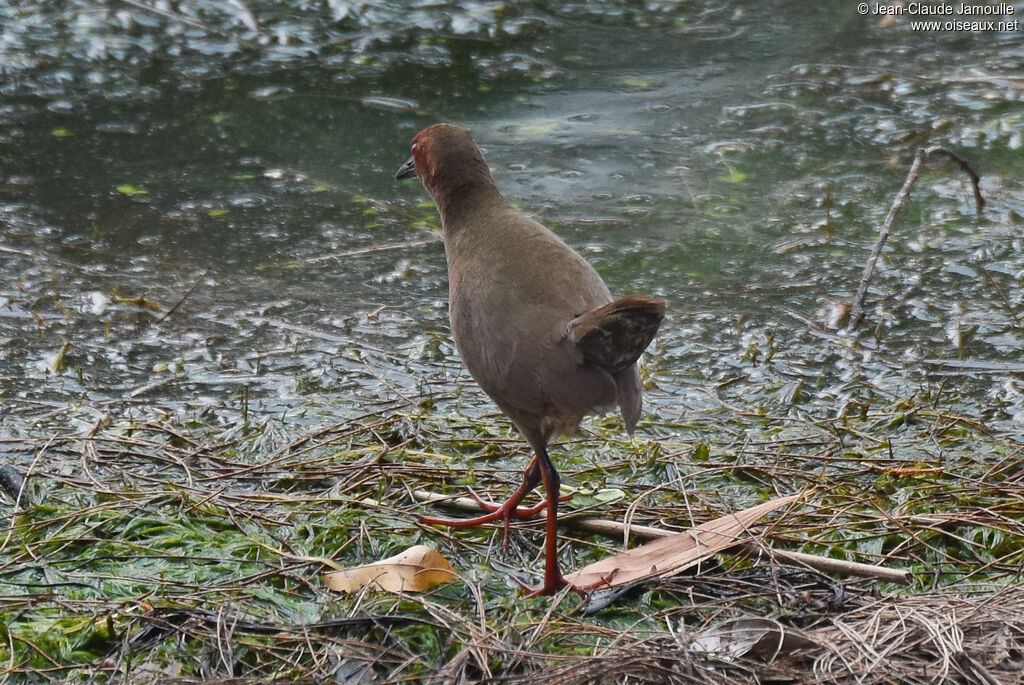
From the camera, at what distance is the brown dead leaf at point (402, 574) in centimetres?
318

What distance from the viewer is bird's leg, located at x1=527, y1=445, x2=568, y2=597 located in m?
3.18

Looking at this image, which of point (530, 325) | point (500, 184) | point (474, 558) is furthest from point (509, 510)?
point (500, 184)

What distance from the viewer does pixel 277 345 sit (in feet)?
16.6

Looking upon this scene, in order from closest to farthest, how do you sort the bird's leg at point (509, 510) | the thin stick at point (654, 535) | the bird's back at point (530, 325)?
the bird's back at point (530, 325) < the thin stick at point (654, 535) < the bird's leg at point (509, 510)

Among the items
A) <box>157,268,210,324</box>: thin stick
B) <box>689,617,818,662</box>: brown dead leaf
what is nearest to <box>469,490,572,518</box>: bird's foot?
<box>689,617,818,662</box>: brown dead leaf

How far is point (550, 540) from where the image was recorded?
10.5ft

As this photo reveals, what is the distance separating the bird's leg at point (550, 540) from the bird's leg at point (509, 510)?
0.41 feet

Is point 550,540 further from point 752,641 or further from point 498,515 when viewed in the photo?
point 752,641

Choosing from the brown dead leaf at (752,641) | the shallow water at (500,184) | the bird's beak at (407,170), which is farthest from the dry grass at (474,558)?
the bird's beak at (407,170)

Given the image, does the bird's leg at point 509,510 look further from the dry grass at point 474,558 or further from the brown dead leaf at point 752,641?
the brown dead leaf at point 752,641

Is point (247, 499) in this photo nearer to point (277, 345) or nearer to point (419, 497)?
point (419, 497)

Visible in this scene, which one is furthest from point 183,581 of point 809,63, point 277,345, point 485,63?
point 809,63

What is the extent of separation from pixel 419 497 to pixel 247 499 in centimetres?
57

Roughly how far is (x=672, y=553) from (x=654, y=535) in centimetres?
15
